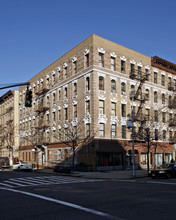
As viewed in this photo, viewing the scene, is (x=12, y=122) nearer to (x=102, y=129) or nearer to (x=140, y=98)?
(x=102, y=129)

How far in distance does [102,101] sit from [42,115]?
601 inches

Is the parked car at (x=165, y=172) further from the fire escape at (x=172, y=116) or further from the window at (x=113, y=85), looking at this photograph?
the fire escape at (x=172, y=116)

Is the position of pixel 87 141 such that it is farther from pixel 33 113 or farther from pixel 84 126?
pixel 33 113

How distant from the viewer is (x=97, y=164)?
3394 centimetres

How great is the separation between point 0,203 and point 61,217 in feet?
13.3

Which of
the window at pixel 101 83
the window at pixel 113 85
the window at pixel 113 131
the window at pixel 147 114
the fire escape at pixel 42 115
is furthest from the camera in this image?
the fire escape at pixel 42 115

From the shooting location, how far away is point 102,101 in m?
35.7

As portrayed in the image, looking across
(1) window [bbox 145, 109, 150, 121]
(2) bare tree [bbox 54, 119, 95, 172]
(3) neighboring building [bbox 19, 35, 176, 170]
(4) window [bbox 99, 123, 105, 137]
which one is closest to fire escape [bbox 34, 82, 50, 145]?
(3) neighboring building [bbox 19, 35, 176, 170]

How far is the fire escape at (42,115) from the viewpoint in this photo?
4509 cm

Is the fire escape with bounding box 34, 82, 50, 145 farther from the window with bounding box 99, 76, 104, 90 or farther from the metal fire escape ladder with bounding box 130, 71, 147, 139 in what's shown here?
the metal fire escape ladder with bounding box 130, 71, 147, 139

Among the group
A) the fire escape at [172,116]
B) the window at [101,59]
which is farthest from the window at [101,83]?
the fire escape at [172,116]

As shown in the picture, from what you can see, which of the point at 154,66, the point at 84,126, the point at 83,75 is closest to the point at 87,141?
the point at 84,126

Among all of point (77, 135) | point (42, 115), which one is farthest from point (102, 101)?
point (42, 115)

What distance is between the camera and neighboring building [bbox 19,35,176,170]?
35031 millimetres
